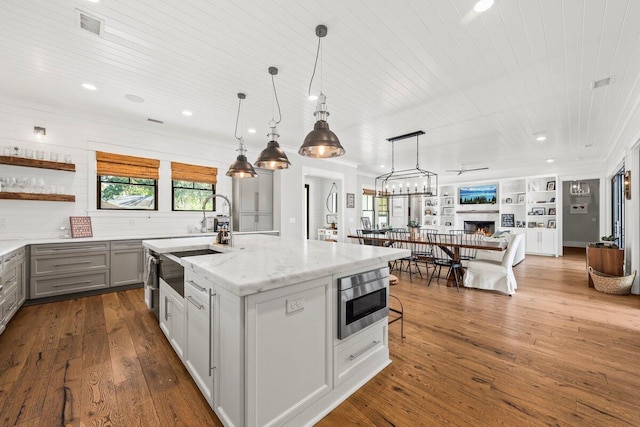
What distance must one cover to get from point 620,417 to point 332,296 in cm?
195

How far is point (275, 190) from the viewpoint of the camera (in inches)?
243

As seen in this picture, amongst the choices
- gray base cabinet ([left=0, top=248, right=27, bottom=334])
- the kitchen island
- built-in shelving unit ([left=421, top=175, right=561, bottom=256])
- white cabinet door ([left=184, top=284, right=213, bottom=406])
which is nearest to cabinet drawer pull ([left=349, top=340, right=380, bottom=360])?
A: the kitchen island

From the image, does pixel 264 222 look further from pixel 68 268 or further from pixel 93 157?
pixel 68 268

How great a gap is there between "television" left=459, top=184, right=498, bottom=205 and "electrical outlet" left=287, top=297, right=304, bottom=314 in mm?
9936

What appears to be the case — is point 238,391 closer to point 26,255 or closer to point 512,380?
point 512,380

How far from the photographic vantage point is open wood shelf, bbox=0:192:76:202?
3646 mm

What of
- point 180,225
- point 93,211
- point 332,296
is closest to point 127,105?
point 93,211

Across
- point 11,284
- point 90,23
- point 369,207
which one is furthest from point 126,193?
point 369,207

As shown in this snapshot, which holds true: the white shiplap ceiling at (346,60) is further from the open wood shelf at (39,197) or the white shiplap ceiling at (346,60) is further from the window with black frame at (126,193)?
the open wood shelf at (39,197)

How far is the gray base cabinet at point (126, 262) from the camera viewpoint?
419 cm

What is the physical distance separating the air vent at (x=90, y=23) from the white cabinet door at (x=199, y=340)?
2283mm

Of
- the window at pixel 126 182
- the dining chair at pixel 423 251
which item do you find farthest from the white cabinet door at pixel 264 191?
the dining chair at pixel 423 251

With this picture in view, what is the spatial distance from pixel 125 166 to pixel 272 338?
463cm

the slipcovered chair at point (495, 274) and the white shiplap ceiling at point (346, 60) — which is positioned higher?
the white shiplap ceiling at point (346, 60)
